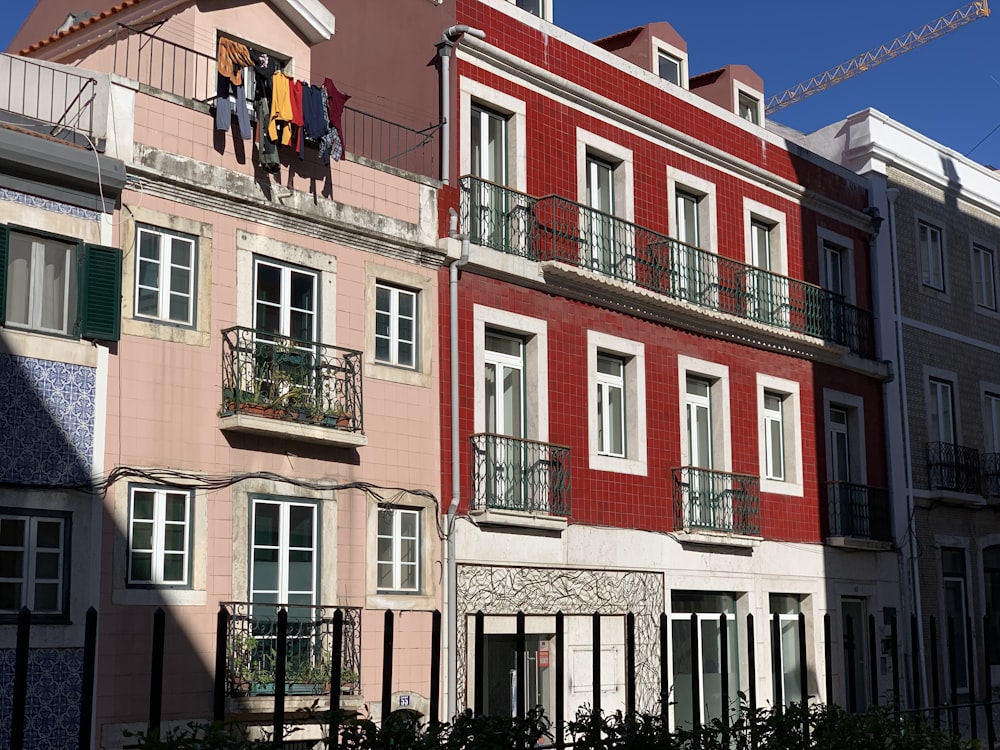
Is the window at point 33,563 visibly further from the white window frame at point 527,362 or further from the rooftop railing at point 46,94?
the white window frame at point 527,362

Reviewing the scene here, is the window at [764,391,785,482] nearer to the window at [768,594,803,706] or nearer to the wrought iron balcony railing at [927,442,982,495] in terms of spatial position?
the window at [768,594,803,706]

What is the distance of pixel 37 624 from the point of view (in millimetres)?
15219

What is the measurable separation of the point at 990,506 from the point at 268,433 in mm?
18644

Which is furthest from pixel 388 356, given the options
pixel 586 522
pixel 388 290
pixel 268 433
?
pixel 586 522

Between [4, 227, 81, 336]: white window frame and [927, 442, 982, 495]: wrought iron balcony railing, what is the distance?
18868 mm

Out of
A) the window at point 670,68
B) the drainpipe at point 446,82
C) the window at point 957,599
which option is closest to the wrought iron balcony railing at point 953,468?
the window at point 957,599

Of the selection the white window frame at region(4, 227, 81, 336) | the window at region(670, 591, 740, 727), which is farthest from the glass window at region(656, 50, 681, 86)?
the white window frame at region(4, 227, 81, 336)

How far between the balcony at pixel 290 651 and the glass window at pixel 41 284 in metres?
3.74

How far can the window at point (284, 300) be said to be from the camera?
1822cm

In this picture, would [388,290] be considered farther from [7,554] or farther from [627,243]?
[7,554]

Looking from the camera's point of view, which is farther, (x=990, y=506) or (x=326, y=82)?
(x=990, y=506)

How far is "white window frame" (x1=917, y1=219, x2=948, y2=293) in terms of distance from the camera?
100.0 ft

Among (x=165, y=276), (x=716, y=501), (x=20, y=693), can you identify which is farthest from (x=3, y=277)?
(x=716, y=501)

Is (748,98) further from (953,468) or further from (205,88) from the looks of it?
(205,88)
